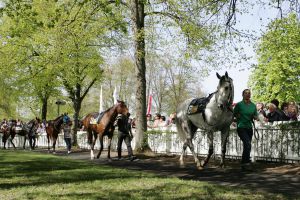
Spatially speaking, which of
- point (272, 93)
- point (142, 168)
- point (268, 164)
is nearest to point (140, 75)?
point (142, 168)

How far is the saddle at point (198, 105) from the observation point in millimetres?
13984

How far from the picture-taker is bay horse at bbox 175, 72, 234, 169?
1292 centimetres

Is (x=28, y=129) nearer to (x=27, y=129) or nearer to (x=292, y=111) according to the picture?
(x=27, y=129)

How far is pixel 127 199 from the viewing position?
8000 millimetres

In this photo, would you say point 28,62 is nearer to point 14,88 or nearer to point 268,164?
point 14,88

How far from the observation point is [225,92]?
1290cm

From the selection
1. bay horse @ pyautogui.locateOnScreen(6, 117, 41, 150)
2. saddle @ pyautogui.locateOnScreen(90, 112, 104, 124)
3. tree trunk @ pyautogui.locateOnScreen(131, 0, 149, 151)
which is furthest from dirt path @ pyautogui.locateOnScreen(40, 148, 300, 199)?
bay horse @ pyautogui.locateOnScreen(6, 117, 41, 150)

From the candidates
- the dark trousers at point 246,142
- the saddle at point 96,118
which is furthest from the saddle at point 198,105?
the saddle at point 96,118

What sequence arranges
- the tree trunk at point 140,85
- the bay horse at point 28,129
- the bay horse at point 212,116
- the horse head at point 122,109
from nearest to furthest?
the bay horse at point 212,116 < the horse head at point 122,109 < the tree trunk at point 140,85 < the bay horse at point 28,129

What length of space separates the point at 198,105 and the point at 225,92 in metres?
1.55

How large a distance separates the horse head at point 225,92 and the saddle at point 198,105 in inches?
33.6

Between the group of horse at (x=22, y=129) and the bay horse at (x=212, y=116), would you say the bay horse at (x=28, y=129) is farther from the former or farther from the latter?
the bay horse at (x=212, y=116)

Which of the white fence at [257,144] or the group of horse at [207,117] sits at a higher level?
the group of horse at [207,117]

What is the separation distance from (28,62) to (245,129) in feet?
79.3
